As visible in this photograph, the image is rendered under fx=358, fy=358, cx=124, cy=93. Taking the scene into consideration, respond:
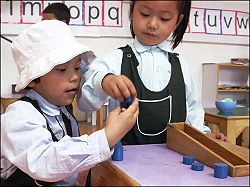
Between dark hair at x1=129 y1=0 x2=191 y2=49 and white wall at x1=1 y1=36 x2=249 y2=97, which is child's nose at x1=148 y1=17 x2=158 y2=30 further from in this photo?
white wall at x1=1 y1=36 x2=249 y2=97

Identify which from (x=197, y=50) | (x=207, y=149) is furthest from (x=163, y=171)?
(x=197, y=50)

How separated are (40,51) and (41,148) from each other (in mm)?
180

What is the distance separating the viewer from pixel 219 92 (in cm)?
246

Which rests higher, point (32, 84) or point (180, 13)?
point (180, 13)

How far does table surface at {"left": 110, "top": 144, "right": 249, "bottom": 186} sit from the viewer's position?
0.37 m

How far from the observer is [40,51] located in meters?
0.59

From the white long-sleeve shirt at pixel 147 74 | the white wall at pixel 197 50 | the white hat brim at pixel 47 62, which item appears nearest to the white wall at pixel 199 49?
the white wall at pixel 197 50

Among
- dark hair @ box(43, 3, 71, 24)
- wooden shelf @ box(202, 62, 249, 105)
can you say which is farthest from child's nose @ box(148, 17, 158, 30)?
wooden shelf @ box(202, 62, 249, 105)

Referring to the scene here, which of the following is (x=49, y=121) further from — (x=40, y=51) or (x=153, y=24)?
(x=153, y=24)

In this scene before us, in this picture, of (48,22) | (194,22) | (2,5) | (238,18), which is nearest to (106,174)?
(48,22)

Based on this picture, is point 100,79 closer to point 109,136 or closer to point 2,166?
point 109,136

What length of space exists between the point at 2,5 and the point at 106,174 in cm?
199

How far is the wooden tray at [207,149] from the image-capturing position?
1.32ft

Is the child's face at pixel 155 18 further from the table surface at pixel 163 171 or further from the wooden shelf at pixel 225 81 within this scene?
the wooden shelf at pixel 225 81
